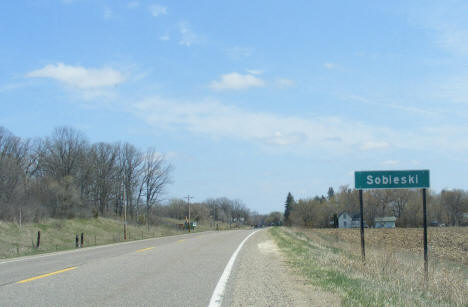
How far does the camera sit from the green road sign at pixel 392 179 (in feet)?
46.6

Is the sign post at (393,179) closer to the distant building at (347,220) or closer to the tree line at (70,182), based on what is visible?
the tree line at (70,182)

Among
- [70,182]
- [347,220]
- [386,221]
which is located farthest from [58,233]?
[347,220]

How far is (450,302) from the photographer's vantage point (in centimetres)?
981

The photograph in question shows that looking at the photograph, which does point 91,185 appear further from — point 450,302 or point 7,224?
point 450,302

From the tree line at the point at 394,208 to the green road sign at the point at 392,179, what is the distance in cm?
5307

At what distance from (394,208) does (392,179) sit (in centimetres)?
6440

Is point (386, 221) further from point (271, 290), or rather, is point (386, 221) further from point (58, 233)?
point (271, 290)

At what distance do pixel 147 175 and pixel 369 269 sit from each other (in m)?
82.0

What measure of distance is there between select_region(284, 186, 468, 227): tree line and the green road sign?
2089 inches

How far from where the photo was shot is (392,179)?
47.9 ft

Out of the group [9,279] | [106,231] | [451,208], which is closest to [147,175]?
[106,231]

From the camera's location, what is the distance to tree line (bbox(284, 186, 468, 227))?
69.4m

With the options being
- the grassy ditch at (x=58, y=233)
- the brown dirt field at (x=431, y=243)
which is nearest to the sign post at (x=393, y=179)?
the brown dirt field at (x=431, y=243)

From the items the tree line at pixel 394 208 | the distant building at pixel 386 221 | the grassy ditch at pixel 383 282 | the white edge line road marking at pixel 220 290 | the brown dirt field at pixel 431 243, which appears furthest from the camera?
the distant building at pixel 386 221
